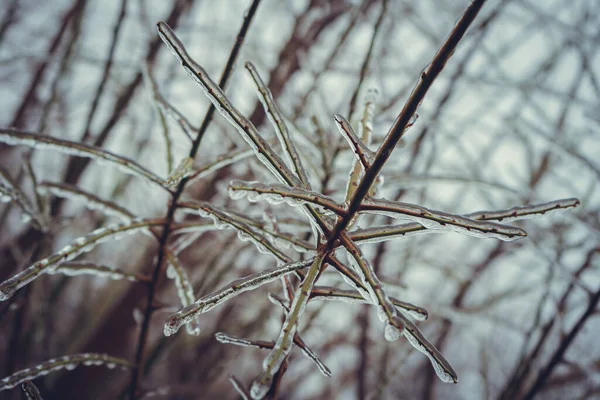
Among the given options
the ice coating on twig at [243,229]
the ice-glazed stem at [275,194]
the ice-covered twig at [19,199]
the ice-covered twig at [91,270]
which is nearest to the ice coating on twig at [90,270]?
the ice-covered twig at [91,270]

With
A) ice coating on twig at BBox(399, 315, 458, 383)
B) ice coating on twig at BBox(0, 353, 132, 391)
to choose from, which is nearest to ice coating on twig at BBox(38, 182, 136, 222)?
ice coating on twig at BBox(0, 353, 132, 391)

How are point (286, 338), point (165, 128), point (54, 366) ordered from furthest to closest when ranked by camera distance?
point (165, 128), point (54, 366), point (286, 338)

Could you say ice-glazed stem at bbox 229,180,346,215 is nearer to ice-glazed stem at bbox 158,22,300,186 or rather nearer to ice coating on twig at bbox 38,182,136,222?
ice-glazed stem at bbox 158,22,300,186

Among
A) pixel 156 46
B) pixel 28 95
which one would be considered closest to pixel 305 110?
pixel 156 46

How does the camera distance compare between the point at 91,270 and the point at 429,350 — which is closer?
the point at 429,350

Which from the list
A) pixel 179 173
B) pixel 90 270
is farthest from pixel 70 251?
pixel 179 173

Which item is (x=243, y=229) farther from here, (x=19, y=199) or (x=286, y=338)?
(x=19, y=199)

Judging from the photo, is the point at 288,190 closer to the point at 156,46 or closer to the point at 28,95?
the point at 156,46
